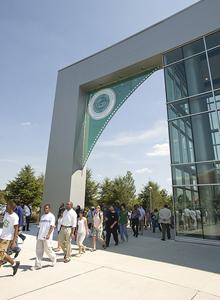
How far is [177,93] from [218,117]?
9.85 feet

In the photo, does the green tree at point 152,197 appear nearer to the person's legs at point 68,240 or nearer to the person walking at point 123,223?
the person walking at point 123,223

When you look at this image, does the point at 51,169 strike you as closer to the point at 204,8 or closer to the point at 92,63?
the point at 92,63

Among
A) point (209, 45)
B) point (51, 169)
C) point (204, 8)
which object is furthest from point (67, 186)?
point (204, 8)

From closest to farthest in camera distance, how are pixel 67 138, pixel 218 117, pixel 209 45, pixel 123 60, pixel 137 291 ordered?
pixel 137 291
pixel 218 117
pixel 209 45
pixel 123 60
pixel 67 138

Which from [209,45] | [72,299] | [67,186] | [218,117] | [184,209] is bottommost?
[72,299]

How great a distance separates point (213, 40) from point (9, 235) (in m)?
14.0

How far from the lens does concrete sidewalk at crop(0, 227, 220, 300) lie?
4988 millimetres

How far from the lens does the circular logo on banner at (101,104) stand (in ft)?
61.7

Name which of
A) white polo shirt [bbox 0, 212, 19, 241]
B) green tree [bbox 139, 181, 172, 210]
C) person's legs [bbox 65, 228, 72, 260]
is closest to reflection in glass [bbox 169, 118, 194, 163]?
person's legs [bbox 65, 228, 72, 260]

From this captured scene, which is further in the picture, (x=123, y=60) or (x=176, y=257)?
(x=123, y=60)

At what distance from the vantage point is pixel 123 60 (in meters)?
17.9

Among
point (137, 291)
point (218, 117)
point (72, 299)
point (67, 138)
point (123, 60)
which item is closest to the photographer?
point (72, 299)

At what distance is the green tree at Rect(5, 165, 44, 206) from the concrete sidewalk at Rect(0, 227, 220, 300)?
22.7m

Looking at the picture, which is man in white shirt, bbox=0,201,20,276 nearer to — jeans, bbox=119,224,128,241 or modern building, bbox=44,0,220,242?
jeans, bbox=119,224,128,241
